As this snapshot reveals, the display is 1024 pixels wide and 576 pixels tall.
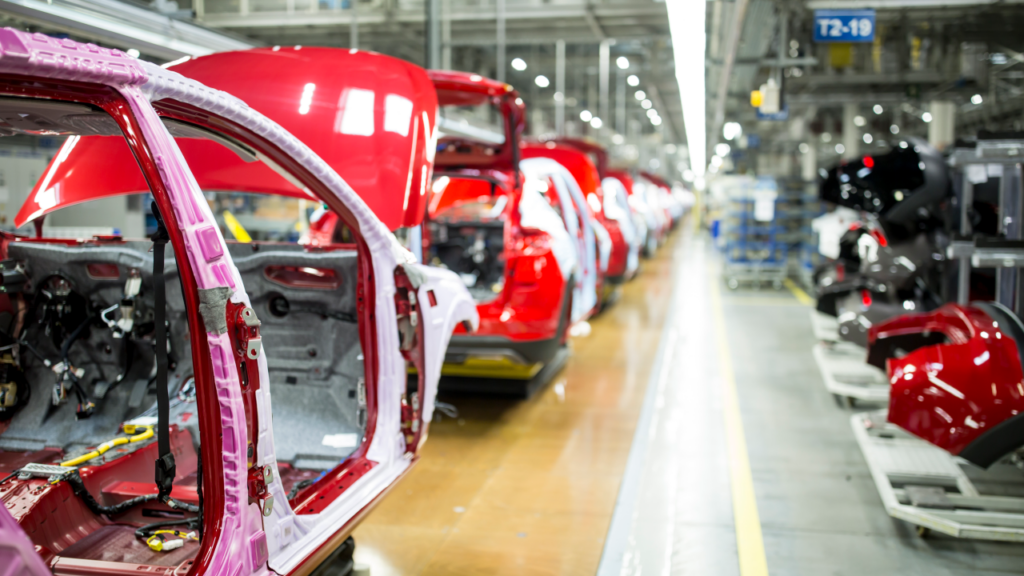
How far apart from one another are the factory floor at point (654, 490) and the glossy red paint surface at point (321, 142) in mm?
1438

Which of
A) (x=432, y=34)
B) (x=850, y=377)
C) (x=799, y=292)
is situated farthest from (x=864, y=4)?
(x=850, y=377)

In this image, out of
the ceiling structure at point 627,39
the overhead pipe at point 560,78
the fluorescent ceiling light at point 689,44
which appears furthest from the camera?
the overhead pipe at point 560,78

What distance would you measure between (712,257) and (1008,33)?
9.59 m

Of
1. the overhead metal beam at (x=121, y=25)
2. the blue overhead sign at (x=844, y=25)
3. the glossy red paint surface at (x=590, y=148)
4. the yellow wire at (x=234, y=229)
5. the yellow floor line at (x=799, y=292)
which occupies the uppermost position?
the blue overhead sign at (x=844, y=25)

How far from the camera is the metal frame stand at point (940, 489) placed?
3.02 metres

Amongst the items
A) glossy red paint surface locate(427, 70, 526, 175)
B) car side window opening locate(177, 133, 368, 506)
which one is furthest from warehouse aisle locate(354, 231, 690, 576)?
glossy red paint surface locate(427, 70, 526, 175)

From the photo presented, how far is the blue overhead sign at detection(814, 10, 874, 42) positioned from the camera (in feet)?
28.7

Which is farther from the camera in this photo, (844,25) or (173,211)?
(844,25)

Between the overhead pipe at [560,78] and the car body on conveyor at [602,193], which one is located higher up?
the overhead pipe at [560,78]

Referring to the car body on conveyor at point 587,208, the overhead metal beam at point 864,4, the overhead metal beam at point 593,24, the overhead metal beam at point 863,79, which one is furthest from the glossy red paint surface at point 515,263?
the overhead metal beam at point 863,79

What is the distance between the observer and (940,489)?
130 inches

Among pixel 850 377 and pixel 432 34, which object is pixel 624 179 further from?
pixel 850 377

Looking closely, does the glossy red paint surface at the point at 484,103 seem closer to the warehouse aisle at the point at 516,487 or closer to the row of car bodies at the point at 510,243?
the row of car bodies at the point at 510,243

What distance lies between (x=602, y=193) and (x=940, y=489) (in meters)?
6.01
